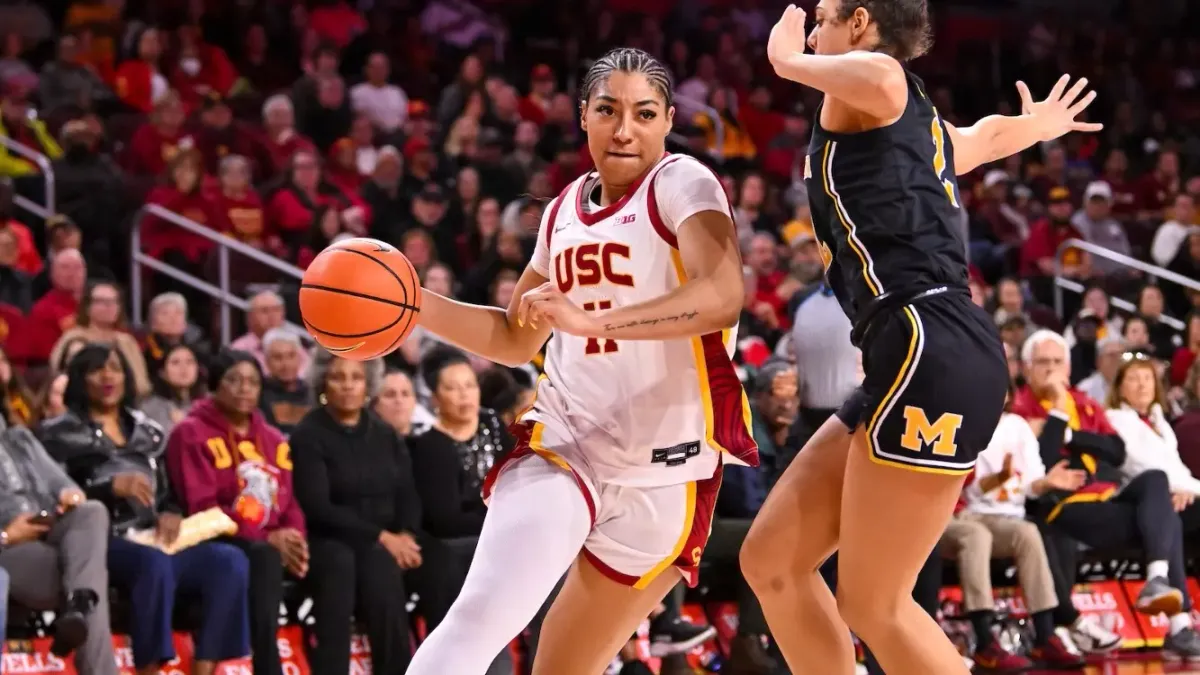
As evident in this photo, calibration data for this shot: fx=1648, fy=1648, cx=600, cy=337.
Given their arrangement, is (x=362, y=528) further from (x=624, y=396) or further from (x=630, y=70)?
(x=630, y=70)

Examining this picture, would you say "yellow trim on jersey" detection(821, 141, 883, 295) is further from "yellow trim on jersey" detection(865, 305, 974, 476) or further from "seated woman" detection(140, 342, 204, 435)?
"seated woman" detection(140, 342, 204, 435)

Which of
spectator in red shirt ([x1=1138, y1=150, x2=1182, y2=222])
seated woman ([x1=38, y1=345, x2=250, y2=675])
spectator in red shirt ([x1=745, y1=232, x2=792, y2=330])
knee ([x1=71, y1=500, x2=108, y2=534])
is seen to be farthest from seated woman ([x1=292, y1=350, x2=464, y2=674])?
spectator in red shirt ([x1=1138, y1=150, x2=1182, y2=222])

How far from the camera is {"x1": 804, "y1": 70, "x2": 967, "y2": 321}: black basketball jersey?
3.89 metres

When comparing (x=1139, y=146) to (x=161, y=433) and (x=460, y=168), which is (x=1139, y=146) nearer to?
(x=460, y=168)

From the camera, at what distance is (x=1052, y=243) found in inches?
547

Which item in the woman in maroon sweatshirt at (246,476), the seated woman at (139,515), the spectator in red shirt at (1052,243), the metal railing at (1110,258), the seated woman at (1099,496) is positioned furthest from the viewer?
the spectator in red shirt at (1052,243)

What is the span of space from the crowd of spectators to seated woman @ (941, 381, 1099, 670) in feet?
0.06

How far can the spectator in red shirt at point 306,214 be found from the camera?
36.3ft

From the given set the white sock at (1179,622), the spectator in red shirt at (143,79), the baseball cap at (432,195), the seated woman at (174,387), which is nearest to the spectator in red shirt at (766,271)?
the baseball cap at (432,195)

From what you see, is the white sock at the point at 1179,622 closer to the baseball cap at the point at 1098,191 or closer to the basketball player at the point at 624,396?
the basketball player at the point at 624,396

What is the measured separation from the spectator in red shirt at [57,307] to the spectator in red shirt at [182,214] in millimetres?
1188

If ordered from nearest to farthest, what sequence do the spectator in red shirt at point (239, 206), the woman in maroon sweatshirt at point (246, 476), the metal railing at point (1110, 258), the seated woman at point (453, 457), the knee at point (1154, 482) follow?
the woman in maroon sweatshirt at point (246, 476)
the seated woman at point (453, 457)
the knee at point (1154, 482)
the spectator in red shirt at point (239, 206)
the metal railing at point (1110, 258)

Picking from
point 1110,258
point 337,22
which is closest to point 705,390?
point 1110,258

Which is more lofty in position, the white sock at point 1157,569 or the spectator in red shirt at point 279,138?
the spectator in red shirt at point 279,138
